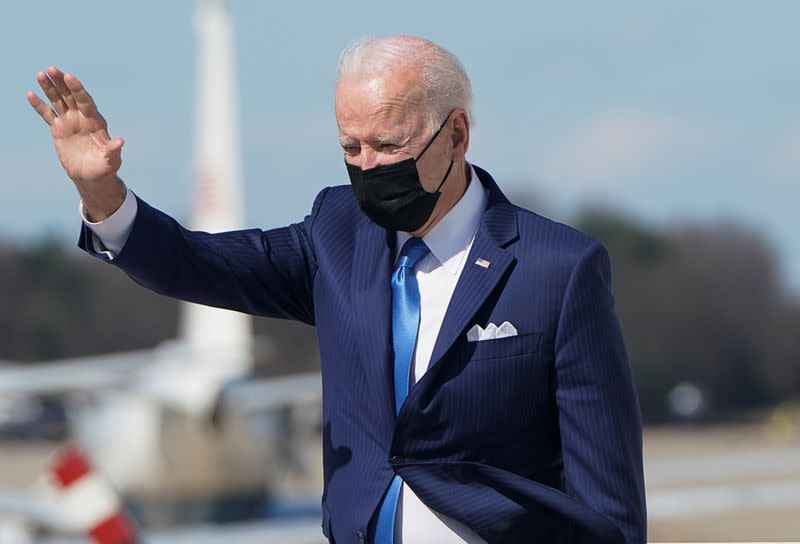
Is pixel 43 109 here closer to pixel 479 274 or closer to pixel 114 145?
pixel 114 145

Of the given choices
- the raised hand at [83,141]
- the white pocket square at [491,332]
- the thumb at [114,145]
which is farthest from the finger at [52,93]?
the white pocket square at [491,332]

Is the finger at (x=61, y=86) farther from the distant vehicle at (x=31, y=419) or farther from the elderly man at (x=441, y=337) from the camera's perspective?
the distant vehicle at (x=31, y=419)

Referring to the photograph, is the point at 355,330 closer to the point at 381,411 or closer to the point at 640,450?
the point at 381,411

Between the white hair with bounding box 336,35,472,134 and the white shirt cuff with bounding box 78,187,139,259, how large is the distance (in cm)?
39

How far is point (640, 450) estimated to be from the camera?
85.4 inches

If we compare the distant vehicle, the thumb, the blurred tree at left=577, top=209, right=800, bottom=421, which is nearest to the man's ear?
the thumb

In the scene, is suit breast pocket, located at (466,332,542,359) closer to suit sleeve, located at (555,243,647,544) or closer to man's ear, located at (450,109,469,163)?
suit sleeve, located at (555,243,647,544)

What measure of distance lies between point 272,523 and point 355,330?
16.7 meters

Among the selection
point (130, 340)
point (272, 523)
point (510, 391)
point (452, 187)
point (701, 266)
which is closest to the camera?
point (510, 391)

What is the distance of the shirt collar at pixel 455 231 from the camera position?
224 centimetres

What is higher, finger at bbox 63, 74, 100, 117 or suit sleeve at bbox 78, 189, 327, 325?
finger at bbox 63, 74, 100, 117

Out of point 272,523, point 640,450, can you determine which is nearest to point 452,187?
point 640,450

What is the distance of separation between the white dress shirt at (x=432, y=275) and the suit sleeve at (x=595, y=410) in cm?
20

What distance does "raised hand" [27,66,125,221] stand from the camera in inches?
83.2
